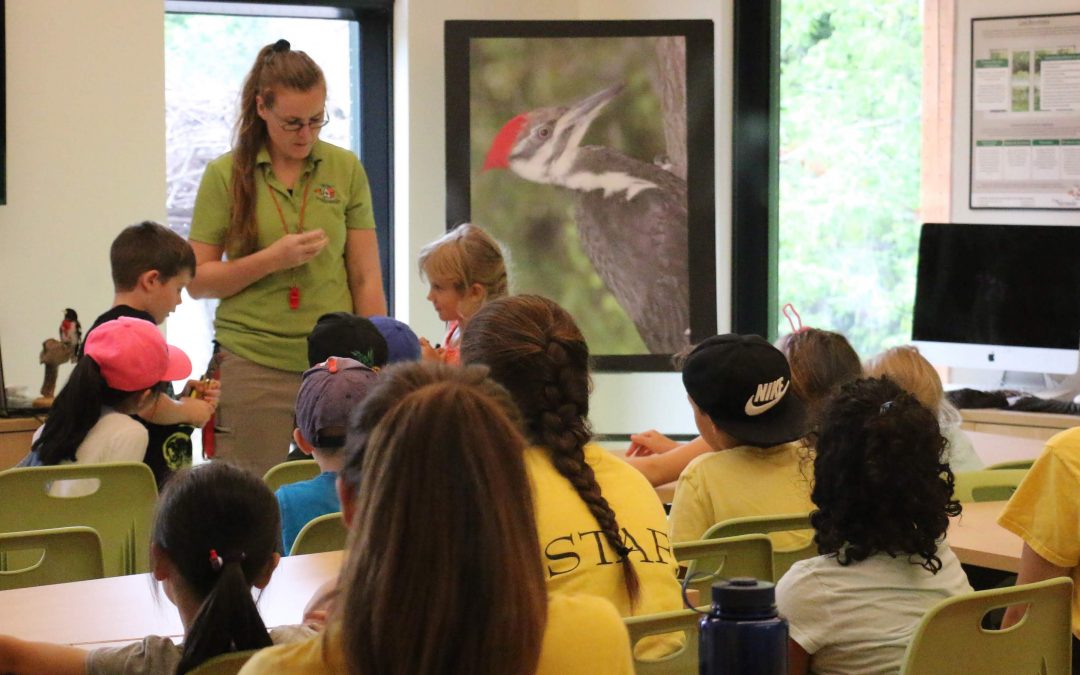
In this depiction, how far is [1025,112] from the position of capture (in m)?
5.22

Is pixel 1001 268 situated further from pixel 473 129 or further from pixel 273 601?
pixel 273 601

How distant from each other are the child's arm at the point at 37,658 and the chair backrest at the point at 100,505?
1.04 meters

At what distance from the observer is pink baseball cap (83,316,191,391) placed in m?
3.12

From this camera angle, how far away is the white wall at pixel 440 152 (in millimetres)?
5625

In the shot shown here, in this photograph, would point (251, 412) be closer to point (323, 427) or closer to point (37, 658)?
A: point (323, 427)

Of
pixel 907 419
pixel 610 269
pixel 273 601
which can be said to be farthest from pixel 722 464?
pixel 610 269

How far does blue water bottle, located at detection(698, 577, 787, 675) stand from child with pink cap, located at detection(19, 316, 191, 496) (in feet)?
7.39

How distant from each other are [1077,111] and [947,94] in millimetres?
510

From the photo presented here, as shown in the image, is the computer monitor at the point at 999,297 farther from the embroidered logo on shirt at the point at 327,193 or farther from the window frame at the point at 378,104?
the embroidered logo on shirt at the point at 327,193

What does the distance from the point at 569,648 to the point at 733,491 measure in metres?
1.37

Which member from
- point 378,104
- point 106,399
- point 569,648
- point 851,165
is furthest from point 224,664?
point 851,165

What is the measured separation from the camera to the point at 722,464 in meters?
2.63

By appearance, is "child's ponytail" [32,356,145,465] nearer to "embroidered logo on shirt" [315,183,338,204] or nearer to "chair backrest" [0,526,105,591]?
"chair backrest" [0,526,105,591]

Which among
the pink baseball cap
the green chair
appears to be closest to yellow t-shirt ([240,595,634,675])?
the pink baseball cap
